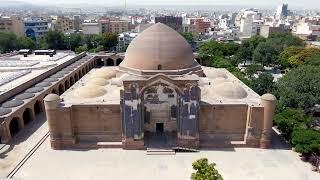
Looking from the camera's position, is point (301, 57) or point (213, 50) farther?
point (213, 50)

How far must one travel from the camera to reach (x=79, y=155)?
81.7 feet

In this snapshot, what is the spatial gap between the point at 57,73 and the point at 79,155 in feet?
72.2

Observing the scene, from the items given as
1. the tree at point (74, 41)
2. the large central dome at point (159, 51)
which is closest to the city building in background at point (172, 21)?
the tree at point (74, 41)

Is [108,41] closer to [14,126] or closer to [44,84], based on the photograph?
[44,84]

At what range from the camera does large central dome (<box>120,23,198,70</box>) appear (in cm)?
2977

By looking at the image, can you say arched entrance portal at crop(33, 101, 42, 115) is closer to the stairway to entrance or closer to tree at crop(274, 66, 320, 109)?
the stairway to entrance

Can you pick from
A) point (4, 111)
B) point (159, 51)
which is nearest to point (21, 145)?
point (4, 111)

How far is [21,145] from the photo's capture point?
2636 centimetres

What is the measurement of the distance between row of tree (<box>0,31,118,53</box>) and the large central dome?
4225 centimetres

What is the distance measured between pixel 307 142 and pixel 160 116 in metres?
11.6

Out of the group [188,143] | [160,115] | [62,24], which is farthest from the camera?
[62,24]

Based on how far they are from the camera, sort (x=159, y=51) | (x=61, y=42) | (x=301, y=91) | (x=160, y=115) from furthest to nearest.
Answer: (x=61, y=42)
(x=301, y=91)
(x=159, y=51)
(x=160, y=115)

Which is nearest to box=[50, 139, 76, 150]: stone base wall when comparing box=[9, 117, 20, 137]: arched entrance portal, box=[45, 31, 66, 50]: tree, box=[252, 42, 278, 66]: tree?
box=[9, 117, 20, 137]: arched entrance portal

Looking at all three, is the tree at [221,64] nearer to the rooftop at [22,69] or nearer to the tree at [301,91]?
the tree at [301,91]
